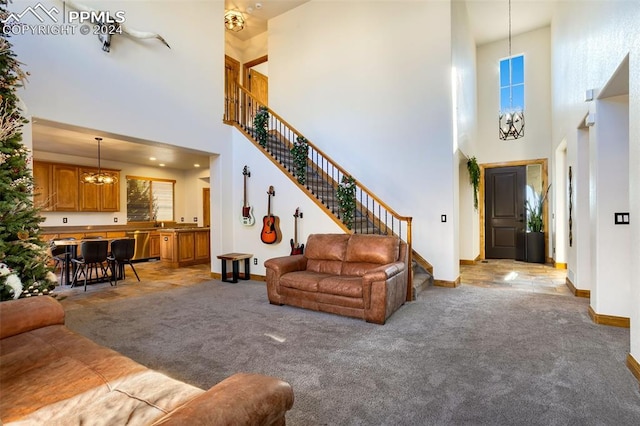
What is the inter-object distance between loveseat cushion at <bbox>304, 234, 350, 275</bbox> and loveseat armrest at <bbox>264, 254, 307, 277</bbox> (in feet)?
0.36

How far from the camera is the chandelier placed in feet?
23.3

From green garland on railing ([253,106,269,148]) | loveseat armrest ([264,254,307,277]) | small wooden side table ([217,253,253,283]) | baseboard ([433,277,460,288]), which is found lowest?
baseboard ([433,277,460,288])

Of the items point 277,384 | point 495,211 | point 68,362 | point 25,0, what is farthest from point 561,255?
point 25,0

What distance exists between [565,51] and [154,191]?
10280 millimetres

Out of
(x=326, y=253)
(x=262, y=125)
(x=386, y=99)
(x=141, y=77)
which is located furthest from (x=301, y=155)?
(x=141, y=77)

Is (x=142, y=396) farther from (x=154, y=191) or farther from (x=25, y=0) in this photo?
(x=154, y=191)

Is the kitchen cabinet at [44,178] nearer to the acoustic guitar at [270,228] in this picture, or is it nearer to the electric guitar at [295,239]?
the acoustic guitar at [270,228]

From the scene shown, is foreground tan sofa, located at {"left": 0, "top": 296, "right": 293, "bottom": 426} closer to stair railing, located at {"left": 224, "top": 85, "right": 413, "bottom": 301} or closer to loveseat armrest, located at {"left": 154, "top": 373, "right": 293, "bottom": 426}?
loveseat armrest, located at {"left": 154, "top": 373, "right": 293, "bottom": 426}

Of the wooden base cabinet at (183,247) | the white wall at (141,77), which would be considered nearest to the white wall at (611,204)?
the white wall at (141,77)

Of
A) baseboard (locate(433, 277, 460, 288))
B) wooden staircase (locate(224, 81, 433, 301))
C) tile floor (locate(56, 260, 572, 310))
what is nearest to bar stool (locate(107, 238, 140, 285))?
tile floor (locate(56, 260, 572, 310))

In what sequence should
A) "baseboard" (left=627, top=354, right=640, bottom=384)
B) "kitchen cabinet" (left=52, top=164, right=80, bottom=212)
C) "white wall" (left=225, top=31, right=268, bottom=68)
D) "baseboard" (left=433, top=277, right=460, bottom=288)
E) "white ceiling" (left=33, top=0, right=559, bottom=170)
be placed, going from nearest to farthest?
"baseboard" (left=627, top=354, right=640, bottom=384), "baseboard" (left=433, top=277, right=460, bottom=288), "white ceiling" (left=33, top=0, right=559, bottom=170), "kitchen cabinet" (left=52, top=164, right=80, bottom=212), "white wall" (left=225, top=31, right=268, bottom=68)

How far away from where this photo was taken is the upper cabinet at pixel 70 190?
7195 mm

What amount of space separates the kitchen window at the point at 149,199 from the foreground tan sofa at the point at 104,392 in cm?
786

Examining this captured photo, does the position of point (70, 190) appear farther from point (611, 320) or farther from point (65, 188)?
point (611, 320)
